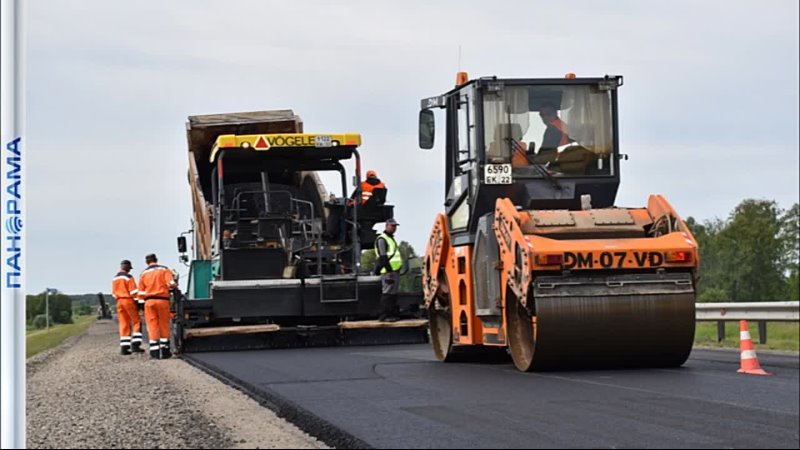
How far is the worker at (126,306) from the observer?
1686 cm

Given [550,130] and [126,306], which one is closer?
[550,130]

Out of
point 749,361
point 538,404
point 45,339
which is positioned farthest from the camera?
point 45,339

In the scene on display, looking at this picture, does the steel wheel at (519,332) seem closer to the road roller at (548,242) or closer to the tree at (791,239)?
the road roller at (548,242)

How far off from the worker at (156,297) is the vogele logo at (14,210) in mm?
11274

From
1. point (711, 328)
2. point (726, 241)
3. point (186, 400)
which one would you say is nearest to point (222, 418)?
point (186, 400)

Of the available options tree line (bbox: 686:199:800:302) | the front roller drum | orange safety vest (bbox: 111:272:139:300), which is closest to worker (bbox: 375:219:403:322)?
orange safety vest (bbox: 111:272:139:300)

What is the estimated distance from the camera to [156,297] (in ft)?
52.6

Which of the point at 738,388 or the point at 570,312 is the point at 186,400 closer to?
the point at 570,312

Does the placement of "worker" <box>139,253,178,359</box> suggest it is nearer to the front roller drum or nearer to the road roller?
the road roller

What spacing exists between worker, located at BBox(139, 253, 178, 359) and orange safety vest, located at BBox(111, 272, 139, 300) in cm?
77

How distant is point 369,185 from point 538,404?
34.3 ft

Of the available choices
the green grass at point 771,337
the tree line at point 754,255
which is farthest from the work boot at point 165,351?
the tree line at point 754,255

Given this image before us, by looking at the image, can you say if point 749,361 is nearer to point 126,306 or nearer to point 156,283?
point 156,283

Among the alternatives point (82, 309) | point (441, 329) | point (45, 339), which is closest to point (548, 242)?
point (441, 329)
